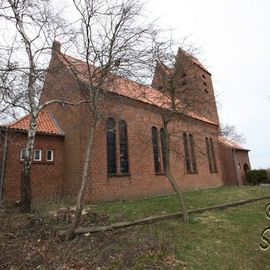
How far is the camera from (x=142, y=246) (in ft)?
23.3

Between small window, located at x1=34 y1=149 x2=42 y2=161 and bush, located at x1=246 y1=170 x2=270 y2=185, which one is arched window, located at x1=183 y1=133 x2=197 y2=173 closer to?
bush, located at x1=246 y1=170 x2=270 y2=185

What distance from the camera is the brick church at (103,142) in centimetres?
1156

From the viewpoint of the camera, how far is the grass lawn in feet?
20.2

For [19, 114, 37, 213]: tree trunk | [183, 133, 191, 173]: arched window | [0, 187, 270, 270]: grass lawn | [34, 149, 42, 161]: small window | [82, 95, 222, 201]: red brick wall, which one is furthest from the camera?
[183, 133, 191, 173]: arched window

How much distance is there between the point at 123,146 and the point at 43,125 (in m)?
5.29

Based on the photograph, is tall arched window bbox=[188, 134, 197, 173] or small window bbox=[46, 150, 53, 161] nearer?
small window bbox=[46, 150, 53, 161]

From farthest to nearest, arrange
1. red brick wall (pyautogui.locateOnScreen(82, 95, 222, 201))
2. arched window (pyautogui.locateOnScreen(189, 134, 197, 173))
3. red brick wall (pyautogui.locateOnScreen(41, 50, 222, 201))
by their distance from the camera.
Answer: arched window (pyautogui.locateOnScreen(189, 134, 197, 173)) < red brick wall (pyautogui.locateOnScreen(82, 95, 222, 201)) < red brick wall (pyautogui.locateOnScreen(41, 50, 222, 201))

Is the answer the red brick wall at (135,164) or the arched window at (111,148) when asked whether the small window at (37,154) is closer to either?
the red brick wall at (135,164)

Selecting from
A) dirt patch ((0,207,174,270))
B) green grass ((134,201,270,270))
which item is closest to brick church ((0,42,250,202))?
green grass ((134,201,270,270))

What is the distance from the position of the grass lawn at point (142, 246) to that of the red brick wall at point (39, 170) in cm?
471

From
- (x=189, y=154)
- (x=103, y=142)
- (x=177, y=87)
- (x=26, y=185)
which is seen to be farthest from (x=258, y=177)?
(x=26, y=185)

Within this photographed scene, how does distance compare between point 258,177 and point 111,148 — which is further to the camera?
point 258,177

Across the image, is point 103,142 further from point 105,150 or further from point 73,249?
point 73,249

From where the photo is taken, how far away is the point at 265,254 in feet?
23.9
